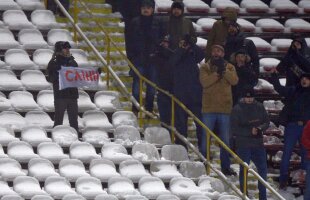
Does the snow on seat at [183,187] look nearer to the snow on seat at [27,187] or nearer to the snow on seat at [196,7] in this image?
the snow on seat at [27,187]

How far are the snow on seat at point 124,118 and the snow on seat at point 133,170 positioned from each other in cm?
101

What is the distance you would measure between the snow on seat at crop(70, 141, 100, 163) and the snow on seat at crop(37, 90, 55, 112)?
964 millimetres

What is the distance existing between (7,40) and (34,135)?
2.33 meters

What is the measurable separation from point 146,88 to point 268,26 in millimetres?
3881

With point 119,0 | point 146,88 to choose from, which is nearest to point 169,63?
point 146,88

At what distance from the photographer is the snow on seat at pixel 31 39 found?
19.8 metres

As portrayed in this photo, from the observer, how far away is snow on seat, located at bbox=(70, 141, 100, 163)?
17609 millimetres

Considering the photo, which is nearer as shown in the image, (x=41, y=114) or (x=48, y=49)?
(x=41, y=114)

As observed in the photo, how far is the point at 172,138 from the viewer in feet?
60.7

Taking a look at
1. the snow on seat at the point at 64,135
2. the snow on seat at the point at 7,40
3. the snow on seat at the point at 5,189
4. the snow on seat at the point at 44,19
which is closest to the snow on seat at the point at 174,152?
the snow on seat at the point at 64,135

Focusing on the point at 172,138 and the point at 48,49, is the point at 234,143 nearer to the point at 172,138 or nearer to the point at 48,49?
the point at 172,138

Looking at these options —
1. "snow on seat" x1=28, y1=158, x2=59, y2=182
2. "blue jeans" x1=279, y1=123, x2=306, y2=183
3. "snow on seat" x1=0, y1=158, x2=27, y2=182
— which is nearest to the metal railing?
"blue jeans" x1=279, y1=123, x2=306, y2=183

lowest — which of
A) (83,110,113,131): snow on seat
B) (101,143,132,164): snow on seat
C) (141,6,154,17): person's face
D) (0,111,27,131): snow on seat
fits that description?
(101,143,132,164): snow on seat

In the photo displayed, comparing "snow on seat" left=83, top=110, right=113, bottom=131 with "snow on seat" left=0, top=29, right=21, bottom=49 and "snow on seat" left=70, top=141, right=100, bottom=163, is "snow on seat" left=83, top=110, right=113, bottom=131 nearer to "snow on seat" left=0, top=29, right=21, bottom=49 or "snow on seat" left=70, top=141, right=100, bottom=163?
"snow on seat" left=70, top=141, right=100, bottom=163
